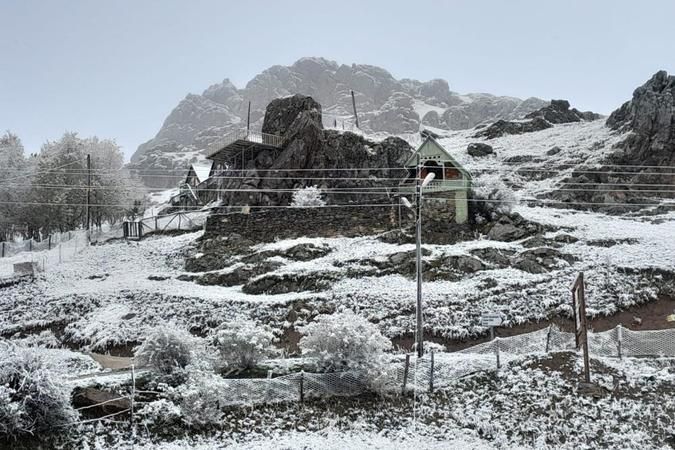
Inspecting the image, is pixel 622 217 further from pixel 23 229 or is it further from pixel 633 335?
pixel 23 229

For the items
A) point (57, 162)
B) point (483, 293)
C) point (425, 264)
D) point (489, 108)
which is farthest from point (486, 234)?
point (489, 108)

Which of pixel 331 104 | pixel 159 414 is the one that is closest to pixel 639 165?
pixel 159 414

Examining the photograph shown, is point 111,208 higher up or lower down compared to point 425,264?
higher up

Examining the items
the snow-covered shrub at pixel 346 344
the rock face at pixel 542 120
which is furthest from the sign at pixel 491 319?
the rock face at pixel 542 120

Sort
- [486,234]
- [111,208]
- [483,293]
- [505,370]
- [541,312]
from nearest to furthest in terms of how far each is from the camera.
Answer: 1. [505,370]
2. [541,312]
3. [483,293]
4. [486,234]
5. [111,208]

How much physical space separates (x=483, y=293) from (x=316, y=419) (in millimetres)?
12532

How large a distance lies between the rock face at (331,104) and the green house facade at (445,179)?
8876cm

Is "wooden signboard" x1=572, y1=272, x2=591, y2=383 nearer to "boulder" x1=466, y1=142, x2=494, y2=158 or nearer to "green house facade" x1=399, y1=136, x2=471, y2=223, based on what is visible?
"green house facade" x1=399, y1=136, x2=471, y2=223

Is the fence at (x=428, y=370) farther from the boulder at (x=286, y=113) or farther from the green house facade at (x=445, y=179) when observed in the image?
the boulder at (x=286, y=113)

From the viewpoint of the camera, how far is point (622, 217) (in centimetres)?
3319

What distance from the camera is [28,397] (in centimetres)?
965

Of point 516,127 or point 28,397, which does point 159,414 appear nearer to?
point 28,397

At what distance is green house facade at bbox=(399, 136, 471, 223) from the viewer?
31.8 m

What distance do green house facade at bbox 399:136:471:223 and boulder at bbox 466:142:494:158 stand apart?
2771 centimetres
